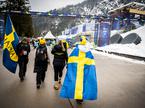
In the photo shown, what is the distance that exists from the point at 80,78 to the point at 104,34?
3559cm

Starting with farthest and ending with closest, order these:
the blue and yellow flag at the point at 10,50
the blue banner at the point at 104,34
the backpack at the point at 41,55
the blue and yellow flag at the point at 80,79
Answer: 1. the blue banner at the point at 104,34
2. the blue and yellow flag at the point at 10,50
3. the backpack at the point at 41,55
4. the blue and yellow flag at the point at 80,79

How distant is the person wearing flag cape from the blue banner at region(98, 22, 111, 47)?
33573mm

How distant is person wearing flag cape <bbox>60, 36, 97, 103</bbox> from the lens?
5.51 meters

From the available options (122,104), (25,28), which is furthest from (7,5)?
(122,104)

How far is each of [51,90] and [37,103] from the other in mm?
1642

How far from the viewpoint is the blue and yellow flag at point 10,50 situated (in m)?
8.77

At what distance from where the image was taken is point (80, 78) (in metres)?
5.59

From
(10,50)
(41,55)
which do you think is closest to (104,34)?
(10,50)

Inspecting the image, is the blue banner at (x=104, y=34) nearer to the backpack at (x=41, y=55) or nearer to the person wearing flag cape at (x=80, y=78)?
the backpack at (x=41, y=55)

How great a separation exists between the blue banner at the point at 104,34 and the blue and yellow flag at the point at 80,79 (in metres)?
33.6

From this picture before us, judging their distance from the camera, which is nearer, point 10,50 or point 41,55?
point 41,55

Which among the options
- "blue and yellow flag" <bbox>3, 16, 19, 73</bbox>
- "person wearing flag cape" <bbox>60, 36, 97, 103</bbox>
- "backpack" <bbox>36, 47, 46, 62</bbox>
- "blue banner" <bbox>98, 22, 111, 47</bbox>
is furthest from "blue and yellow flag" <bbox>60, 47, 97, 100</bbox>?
"blue banner" <bbox>98, 22, 111, 47</bbox>

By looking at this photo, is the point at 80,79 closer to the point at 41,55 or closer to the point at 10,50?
the point at 41,55

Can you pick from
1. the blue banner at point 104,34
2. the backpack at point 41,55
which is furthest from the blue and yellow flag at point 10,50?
the blue banner at point 104,34
